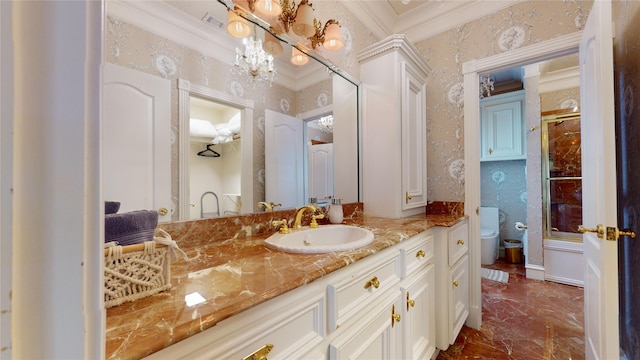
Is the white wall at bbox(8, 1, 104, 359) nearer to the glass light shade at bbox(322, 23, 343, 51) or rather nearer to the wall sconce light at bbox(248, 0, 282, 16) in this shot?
the wall sconce light at bbox(248, 0, 282, 16)

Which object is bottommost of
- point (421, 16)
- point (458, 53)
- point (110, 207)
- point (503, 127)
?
point (110, 207)

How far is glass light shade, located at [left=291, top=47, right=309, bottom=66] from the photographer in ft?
4.70

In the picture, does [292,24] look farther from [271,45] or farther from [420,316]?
[420,316]

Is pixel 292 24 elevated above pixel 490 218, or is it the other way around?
pixel 292 24

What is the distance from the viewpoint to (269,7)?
48.2 inches

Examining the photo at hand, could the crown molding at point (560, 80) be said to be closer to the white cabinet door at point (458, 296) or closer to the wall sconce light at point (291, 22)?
the white cabinet door at point (458, 296)

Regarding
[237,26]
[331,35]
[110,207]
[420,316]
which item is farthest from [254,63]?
[420,316]

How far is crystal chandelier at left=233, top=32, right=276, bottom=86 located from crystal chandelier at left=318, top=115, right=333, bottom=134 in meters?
0.45

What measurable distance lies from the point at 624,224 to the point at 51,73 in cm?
220

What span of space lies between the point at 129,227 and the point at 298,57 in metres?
1.22

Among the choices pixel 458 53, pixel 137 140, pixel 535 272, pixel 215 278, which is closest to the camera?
pixel 215 278

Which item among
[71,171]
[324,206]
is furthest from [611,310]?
[71,171]

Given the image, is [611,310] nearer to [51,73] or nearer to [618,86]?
[618,86]

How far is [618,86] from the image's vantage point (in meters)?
1.41
